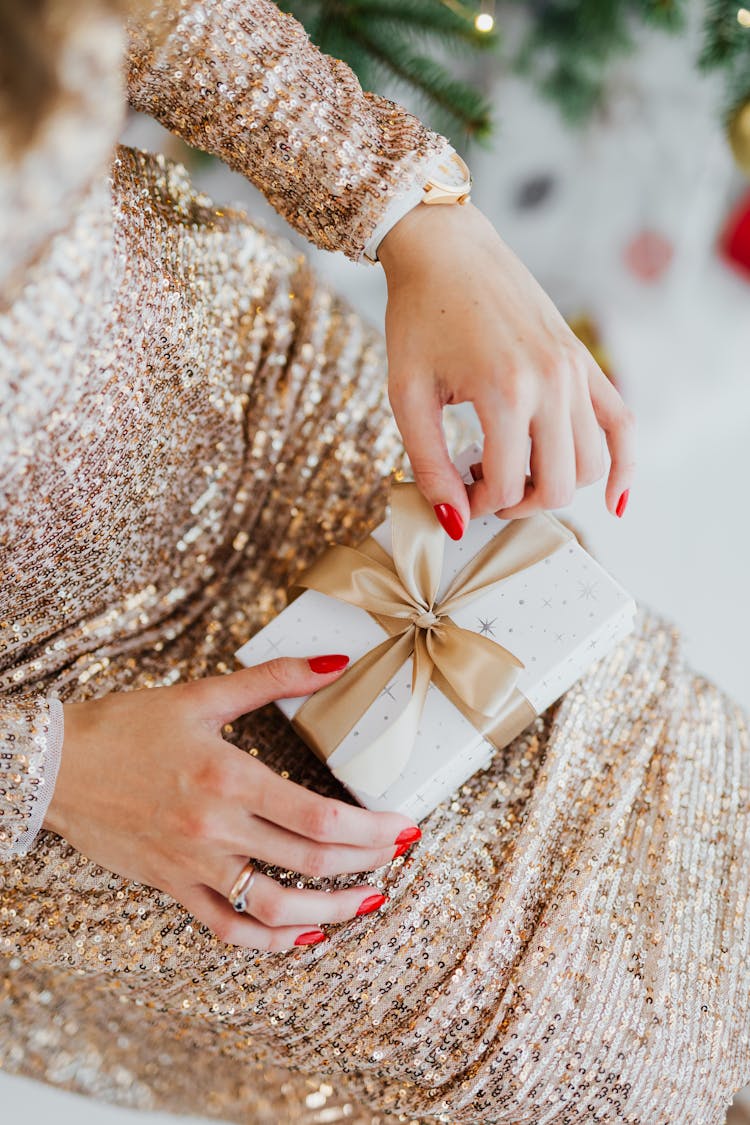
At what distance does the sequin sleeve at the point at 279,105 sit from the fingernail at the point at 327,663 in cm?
31

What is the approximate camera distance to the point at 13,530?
54 cm

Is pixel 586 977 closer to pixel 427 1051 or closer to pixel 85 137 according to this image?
pixel 427 1051

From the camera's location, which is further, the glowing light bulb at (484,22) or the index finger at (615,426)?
the glowing light bulb at (484,22)

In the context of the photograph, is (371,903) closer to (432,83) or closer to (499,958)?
(499,958)

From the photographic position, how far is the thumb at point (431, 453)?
22.8 inches

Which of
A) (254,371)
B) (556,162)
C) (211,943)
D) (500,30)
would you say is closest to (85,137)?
(254,371)

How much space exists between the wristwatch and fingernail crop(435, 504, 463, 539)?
0.67 ft

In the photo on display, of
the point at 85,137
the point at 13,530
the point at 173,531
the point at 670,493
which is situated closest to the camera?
the point at 85,137

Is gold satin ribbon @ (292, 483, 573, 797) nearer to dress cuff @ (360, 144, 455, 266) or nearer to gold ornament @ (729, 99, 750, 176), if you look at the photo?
dress cuff @ (360, 144, 455, 266)

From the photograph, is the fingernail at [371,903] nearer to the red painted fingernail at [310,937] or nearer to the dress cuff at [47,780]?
the red painted fingernail at [310,937]

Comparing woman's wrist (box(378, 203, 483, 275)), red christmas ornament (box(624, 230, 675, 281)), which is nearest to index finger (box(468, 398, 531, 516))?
woman's wrist (box(378, 203, 483, 275))

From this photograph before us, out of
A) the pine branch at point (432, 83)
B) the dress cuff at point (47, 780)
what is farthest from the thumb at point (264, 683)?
the pine branch at point (432, 83)

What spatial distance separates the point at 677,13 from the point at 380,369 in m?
0.59

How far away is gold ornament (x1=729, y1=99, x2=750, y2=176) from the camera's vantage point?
1037mm
